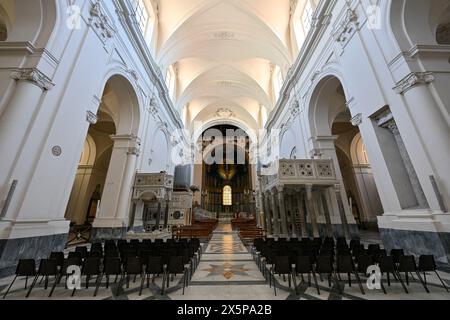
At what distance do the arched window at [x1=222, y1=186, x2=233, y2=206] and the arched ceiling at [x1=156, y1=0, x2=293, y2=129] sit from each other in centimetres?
1749

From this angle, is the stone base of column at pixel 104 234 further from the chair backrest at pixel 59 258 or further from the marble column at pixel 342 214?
the marble column at pixel 342 214

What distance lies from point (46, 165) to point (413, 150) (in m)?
8.44

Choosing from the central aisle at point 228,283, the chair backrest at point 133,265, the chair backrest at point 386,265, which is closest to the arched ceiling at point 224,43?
the chair backrest at point 386,265

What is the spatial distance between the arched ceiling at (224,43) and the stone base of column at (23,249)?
35.9 ft

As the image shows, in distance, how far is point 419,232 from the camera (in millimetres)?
3967

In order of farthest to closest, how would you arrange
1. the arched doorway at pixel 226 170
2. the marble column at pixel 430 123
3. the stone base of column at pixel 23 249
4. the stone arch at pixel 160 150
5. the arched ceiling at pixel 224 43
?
the arched doorway at pixel 226 170 < the stone arch at pixel 160 150 < the arched ceiling at pixel 224 43 < the marble column at pixel 430 123 < the stone base of column at pixel 23 249

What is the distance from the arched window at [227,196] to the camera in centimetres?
3145

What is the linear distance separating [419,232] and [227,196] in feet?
93.6

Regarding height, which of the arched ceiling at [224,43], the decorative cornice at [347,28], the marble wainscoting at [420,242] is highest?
the arched ceiling at [224,43]

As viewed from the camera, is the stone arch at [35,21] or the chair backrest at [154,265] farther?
the stone arch at [35,21]

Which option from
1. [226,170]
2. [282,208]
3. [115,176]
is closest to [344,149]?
[282,208]

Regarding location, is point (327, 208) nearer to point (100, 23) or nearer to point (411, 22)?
point (411, 22)
